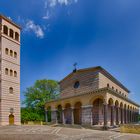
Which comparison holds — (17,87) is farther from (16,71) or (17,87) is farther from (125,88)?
(125,88)

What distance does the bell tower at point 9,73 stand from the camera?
39.4 metres

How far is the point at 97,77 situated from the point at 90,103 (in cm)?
478

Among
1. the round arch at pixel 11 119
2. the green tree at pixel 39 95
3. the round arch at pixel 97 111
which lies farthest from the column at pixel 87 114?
the green tree at pixel 39 95

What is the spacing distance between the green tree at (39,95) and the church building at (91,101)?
1484 centimetres

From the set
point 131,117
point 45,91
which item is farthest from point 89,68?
point 45,91

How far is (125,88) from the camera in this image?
52.6m

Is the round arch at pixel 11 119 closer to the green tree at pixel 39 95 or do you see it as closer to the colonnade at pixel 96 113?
the colonnade at pixel 96 113

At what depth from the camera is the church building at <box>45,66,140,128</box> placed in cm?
3372

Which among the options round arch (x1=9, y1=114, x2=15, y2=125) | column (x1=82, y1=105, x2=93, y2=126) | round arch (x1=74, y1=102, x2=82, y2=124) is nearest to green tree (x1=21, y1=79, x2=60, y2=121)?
round arch (x1=9, y1=114, x2=15, y2=125)

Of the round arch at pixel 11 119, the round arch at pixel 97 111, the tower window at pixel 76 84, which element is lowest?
the round arch at pixel 11 119

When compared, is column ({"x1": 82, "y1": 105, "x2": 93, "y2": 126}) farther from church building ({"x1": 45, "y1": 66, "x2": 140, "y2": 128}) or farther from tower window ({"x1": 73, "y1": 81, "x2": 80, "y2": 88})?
tower window ({"x1": 73, "y1": 81, "x2": 80, "y2": 88})

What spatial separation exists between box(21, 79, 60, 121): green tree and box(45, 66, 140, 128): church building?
48.7 feet

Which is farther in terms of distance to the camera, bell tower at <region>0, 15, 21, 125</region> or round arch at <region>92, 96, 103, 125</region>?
bell tower at <region>0, 15, 21, 125</region>

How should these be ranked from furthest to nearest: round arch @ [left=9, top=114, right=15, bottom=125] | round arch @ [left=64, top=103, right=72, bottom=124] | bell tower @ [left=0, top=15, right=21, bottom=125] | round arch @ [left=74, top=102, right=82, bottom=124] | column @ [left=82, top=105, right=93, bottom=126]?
round arch @ [left=9, top=114, right=15, bottom=125] → round arch @ [left=64, top=103, right=72, bottom=124] → bell tower @ [left=0, top=15, right=21, bottom=125] → round arch @ [left=74, top=102, right=82, bottom=124] → column @ [left=82, top=105, right=93, bottom=126]
